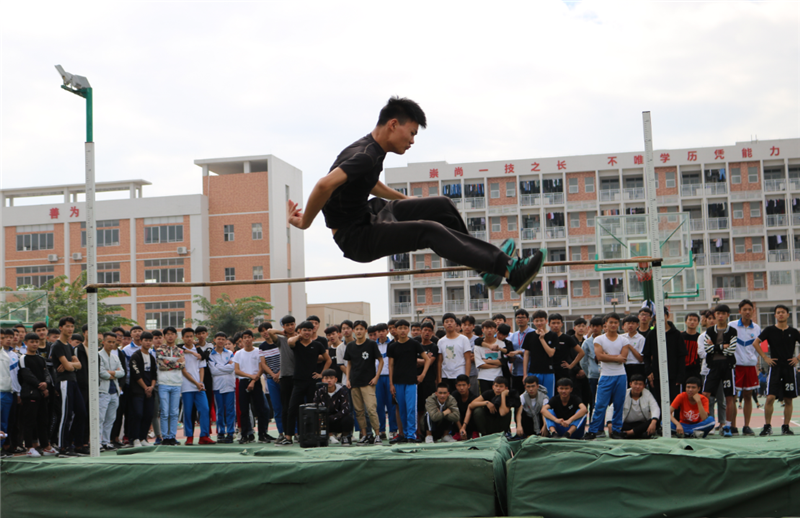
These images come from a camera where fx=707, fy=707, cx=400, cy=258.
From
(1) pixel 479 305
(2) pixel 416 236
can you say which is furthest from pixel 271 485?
(1) pixel 479 305

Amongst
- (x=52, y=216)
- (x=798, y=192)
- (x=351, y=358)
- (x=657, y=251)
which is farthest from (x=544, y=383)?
(x=52, y=216)

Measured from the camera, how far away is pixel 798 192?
143 feet

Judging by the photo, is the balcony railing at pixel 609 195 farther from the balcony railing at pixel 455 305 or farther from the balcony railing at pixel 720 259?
the balcony railing at pixel 455 305

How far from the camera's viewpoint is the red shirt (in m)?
7.67

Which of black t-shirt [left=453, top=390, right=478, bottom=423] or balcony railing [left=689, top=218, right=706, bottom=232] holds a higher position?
balcony railing [left=689, top=218, right=706, bottom=232]

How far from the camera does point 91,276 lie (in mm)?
5828

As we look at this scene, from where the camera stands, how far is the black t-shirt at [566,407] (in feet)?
24.8

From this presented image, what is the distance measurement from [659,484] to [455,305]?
4237cm

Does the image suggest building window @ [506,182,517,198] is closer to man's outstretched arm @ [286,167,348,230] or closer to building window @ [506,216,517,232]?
building window @ [506,216,517,232]

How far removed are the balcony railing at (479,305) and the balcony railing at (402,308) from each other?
4200 millimetres

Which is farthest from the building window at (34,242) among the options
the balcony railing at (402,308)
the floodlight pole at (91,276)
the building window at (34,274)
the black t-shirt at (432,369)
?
the floodlight pole at (91,276)

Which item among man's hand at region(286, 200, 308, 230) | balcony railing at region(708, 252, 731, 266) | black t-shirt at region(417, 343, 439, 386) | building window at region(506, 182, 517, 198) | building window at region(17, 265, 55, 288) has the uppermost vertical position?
building window at region(506, 182, 517, 198)

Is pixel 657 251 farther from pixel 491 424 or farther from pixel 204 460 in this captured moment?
pixel 204 460

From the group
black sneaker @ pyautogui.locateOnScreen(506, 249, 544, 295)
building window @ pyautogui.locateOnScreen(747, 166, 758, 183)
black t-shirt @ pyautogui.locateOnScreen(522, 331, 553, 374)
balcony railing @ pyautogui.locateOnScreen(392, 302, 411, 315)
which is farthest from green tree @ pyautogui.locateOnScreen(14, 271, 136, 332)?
building window @ pyautogui.locateOnScreen(747, 166, 758, 183)
